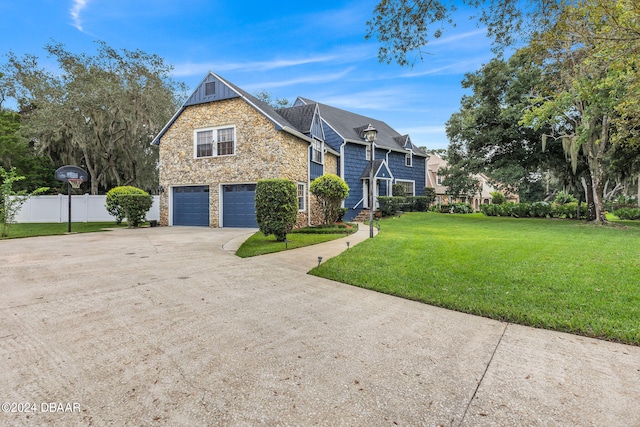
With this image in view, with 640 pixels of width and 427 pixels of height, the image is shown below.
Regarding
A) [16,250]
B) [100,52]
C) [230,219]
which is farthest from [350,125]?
[16,250]

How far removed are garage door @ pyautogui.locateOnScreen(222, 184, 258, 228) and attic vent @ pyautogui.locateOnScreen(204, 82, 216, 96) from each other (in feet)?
14.6

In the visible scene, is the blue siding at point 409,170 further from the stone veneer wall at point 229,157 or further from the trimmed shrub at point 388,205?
the stone veneer wall at point 229,157

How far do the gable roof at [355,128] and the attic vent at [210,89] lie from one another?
6448mm

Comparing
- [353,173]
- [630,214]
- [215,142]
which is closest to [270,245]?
[215,142]

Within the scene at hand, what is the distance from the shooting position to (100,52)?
1869 centimetres

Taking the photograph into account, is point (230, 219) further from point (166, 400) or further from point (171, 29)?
point (166, 400)

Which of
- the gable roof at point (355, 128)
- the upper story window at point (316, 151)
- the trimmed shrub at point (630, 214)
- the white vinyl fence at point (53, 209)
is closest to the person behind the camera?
the upper story window at point (316, 151)

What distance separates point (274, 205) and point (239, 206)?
6323 millimetres

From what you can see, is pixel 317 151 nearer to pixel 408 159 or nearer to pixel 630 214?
pixel 408 159

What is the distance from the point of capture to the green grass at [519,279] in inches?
138

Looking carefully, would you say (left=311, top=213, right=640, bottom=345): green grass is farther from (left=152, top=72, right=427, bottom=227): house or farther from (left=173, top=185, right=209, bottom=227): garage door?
(left=173, top=185, right=209, bottom=227): garage door

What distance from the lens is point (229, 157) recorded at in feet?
46.3

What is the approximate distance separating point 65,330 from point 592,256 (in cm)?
951

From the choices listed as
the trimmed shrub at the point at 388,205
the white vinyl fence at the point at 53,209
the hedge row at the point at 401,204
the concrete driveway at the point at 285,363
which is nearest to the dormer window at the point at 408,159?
the hedge row at the point at 401,204
